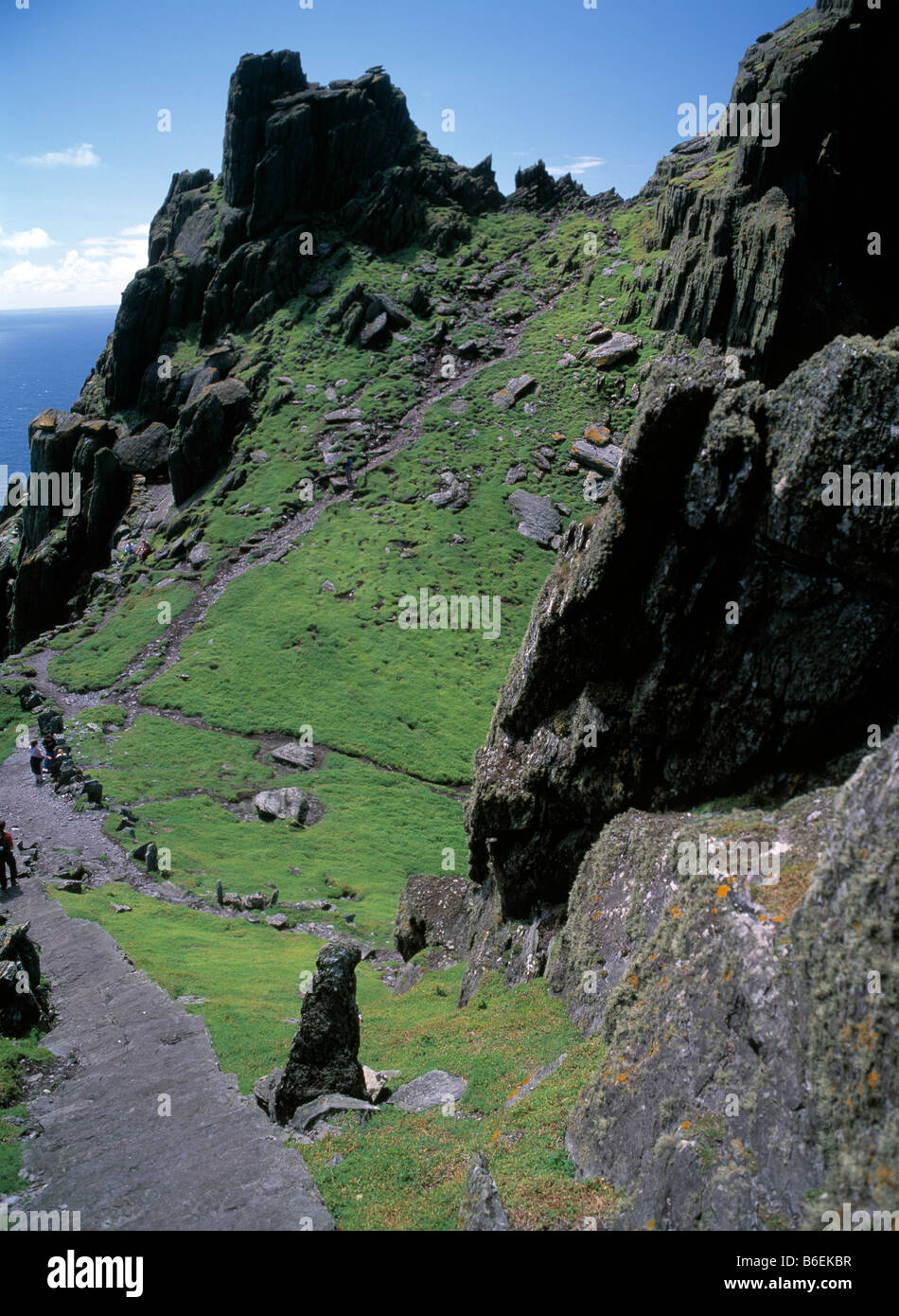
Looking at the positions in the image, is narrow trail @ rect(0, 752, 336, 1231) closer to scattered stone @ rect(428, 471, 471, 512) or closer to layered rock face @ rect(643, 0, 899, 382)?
scattered stone @ rect(428, 471, 471, 512)

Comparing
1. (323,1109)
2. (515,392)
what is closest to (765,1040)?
(323,1109)

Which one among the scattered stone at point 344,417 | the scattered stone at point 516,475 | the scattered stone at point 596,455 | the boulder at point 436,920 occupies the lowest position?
the boulder at point 436,920

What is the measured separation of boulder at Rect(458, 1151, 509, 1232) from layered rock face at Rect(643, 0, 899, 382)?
90.3 metres

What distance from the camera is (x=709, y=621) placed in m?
21.2

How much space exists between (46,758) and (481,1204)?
50.2 meters

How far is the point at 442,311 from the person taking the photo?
416 ft

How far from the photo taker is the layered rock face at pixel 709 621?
1794 cm

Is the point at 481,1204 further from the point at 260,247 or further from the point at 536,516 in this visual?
the point at 260,247

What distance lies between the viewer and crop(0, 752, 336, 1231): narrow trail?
44.7ft

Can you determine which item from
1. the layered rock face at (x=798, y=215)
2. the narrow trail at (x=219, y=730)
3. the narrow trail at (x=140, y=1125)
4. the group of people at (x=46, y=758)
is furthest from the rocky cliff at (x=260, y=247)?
the narrow trail at (x=140, y=1125)

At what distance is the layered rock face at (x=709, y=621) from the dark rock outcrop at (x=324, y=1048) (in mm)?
8668

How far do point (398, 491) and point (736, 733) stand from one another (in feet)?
269

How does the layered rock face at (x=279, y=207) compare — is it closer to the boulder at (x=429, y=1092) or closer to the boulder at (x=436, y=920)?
the boulder at (x=436, y=920)

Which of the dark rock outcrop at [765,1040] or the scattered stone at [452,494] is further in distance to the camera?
the scattered stone at [452,494]
